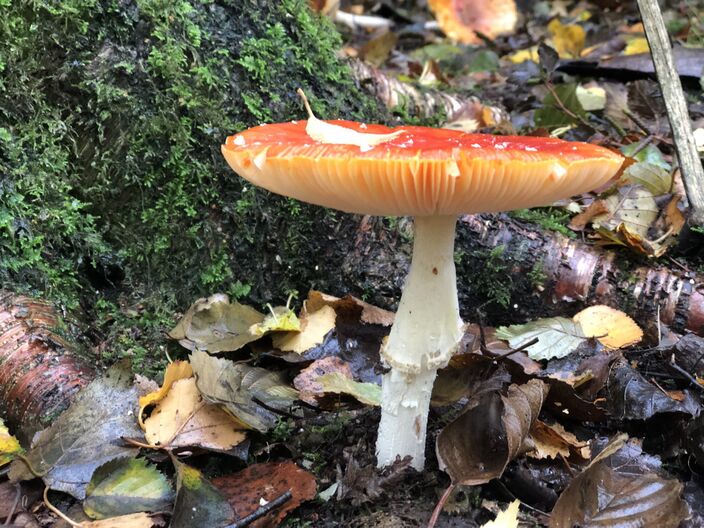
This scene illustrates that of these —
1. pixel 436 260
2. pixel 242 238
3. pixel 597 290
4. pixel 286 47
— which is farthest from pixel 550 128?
pixel 436 260

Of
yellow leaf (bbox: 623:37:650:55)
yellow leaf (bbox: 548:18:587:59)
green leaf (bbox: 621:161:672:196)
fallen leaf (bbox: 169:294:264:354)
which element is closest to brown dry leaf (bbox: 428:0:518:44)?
yellow leaf (bbox: 548:18:587:59)

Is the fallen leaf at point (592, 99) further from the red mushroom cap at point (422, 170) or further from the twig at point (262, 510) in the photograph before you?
the twig at point (262, 510)

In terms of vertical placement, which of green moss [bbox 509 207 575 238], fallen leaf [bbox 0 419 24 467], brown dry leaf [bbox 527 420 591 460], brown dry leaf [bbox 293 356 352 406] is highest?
green moss [bbox 509 207 575 238]

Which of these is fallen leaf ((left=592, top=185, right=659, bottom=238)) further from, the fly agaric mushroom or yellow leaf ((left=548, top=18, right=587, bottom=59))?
yellow leaf ((left=548, top=18, right=587, bottom=59))

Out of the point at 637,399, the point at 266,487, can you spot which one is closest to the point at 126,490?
the point at 266,487

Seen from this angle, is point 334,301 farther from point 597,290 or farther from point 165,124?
point 597,290

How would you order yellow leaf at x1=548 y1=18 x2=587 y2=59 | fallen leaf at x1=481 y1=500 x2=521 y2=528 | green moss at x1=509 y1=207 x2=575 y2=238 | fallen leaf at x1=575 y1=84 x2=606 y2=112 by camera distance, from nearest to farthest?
fallen leaf at x1=481 y1=500 x2=521 y2=528 < green moss at x1=509 y1=207 x2=575 y2=238 < fallen leaf at x1=575 y1=84 x2=606 y2=112 < yellow leaf at x1=548 y1=18 x2=587 y2=59

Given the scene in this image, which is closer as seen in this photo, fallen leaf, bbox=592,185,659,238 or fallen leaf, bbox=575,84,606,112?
fallen leaf, bbox=592,185,659,238
